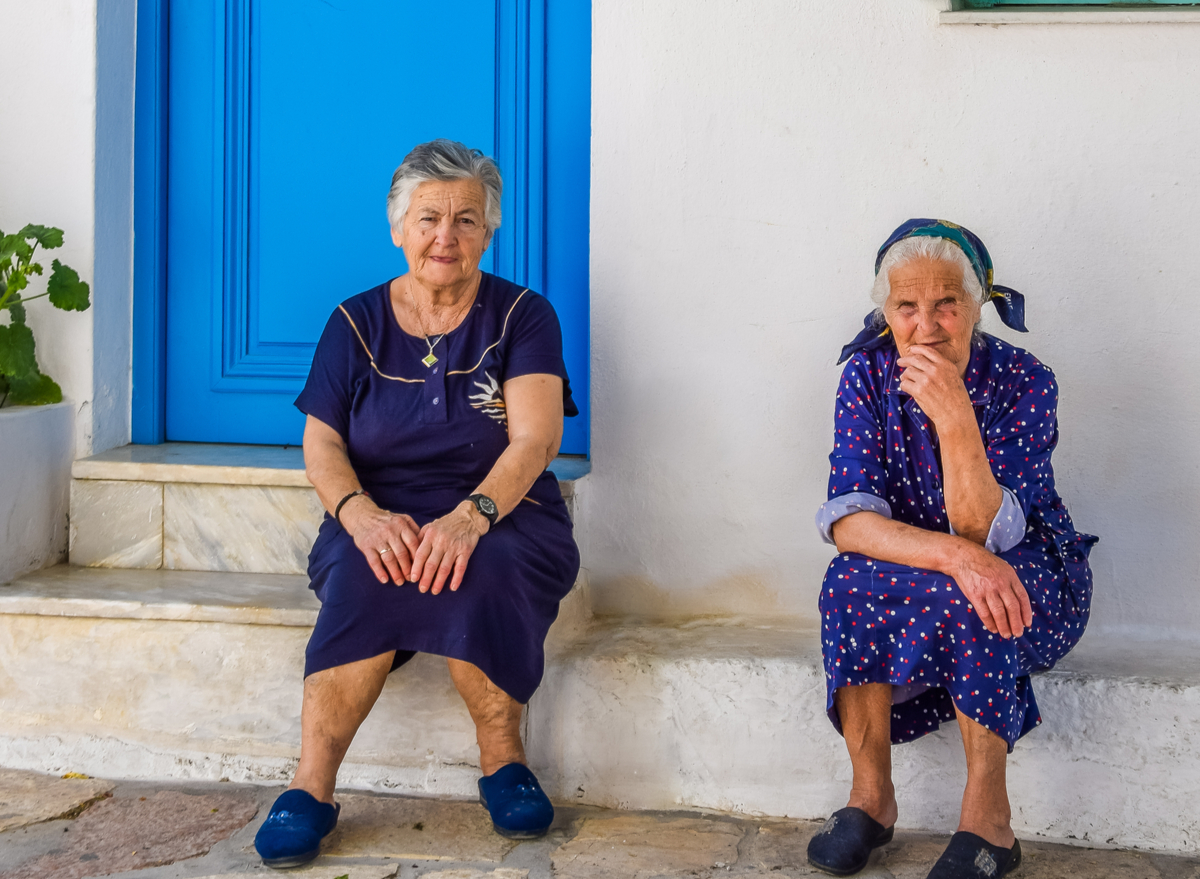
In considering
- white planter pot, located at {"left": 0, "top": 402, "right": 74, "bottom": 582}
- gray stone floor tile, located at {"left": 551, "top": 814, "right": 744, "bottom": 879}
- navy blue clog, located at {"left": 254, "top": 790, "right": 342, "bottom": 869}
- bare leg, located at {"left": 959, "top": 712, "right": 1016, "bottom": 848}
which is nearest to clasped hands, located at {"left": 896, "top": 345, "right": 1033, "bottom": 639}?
bare leg, located at {"left": 959, "top": 712, "right": 1016, "bottom": 848}

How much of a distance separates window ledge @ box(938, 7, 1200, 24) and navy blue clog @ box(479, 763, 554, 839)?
2.08m

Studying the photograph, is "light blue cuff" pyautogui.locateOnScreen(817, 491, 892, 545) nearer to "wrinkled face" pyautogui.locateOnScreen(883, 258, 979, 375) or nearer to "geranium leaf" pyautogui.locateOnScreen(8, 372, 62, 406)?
"wrinkled face" pyautogui.locateOnScreen(883, 258, 979, 375)

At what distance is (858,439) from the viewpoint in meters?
2.36

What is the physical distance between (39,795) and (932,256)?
7.73 ft

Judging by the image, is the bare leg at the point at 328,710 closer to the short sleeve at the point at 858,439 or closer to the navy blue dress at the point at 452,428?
the navy blue dress at the point at 452,428

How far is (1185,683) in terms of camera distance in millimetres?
2385

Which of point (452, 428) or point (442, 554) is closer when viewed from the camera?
point (442, 554)

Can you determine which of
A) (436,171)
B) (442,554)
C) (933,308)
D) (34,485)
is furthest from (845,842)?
(34,485)

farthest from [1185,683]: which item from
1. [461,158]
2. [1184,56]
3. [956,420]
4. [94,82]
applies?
[94,82]

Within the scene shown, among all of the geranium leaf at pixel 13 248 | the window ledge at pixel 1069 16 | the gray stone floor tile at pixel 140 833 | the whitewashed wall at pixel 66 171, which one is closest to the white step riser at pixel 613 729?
the gray stone floor tile at pixel 140 833

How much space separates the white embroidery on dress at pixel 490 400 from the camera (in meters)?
2.56

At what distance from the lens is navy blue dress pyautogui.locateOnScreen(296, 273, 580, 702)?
2.37m

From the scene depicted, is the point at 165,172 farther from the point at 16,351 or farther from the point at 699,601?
the point at 699,601

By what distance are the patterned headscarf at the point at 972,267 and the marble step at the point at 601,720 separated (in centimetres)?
76
